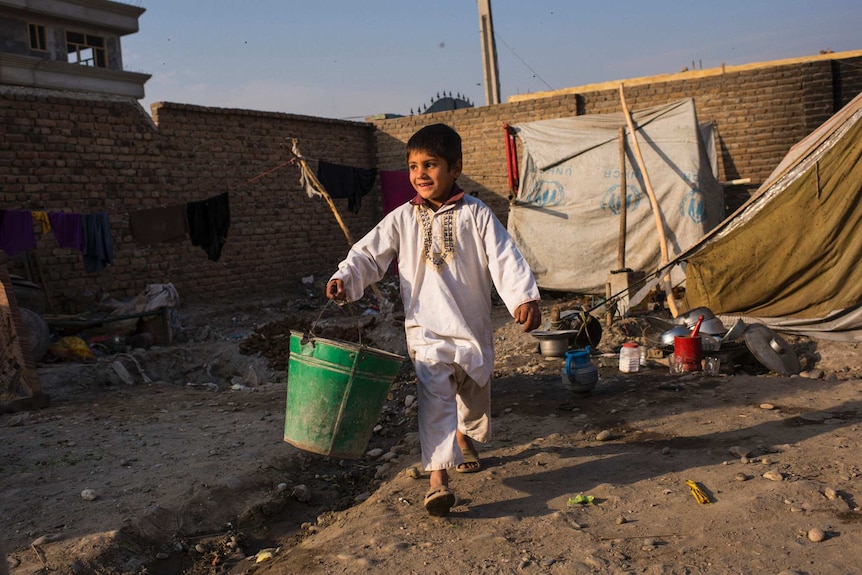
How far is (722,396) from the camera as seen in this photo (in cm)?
455

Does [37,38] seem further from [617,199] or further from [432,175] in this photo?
[432,175]

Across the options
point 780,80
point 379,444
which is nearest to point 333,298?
point 379,444

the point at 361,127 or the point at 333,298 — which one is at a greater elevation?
the point at 361,127

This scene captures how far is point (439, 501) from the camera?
2.78 metres

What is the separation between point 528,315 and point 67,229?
675cm

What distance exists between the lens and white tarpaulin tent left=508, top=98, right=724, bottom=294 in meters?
8.70

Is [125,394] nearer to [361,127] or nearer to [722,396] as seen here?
[722,396]

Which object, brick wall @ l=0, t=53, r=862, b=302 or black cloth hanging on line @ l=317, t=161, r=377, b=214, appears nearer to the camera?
brick wall @ l=0, t=53, r=862, b=302

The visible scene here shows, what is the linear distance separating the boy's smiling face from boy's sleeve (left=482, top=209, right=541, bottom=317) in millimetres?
207

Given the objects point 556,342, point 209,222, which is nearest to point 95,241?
point 209,222

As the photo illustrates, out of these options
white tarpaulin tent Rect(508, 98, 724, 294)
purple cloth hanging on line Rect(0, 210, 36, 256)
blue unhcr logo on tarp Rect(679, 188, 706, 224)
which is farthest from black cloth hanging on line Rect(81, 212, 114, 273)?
blue unhcr logo on tarp Rect(679, 188, 706, 224)

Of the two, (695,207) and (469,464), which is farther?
(695,207)

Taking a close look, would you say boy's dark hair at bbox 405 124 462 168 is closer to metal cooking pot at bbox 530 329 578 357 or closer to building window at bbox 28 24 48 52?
metal cooking pot at bbox 530 329 578 357

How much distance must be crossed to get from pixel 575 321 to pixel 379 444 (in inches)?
98.4
